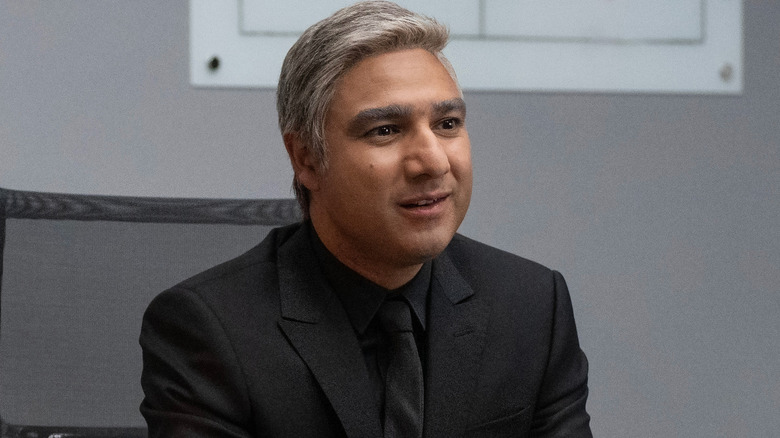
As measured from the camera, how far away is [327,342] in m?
1.18

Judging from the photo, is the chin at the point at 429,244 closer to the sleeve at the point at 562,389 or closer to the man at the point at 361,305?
the man at the point at 361,305

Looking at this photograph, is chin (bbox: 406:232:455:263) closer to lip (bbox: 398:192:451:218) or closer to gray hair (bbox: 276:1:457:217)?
lip (bbox: 398:192:451:218)

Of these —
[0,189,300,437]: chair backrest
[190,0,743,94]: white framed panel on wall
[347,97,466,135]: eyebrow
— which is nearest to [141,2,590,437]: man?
[347,97,466,135]: eyebrow

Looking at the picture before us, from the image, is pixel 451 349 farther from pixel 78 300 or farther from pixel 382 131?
pixel 78 300

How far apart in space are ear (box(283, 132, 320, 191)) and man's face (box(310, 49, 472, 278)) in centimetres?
6

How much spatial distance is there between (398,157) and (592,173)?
1.25 meters

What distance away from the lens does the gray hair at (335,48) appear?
1155mm

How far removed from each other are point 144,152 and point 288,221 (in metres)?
0.66

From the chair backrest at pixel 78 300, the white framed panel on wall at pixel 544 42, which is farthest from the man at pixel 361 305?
the white framed panel on wall at pixel 544 42

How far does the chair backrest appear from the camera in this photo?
1487mm

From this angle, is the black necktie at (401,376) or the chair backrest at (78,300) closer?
the black necktie at (401,376)

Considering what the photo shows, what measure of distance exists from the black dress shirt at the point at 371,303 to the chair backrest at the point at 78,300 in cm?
38

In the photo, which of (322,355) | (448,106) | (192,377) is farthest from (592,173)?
(192,377)

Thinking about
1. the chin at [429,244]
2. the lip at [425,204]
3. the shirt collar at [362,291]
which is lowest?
the shirt collar at [362,291]
